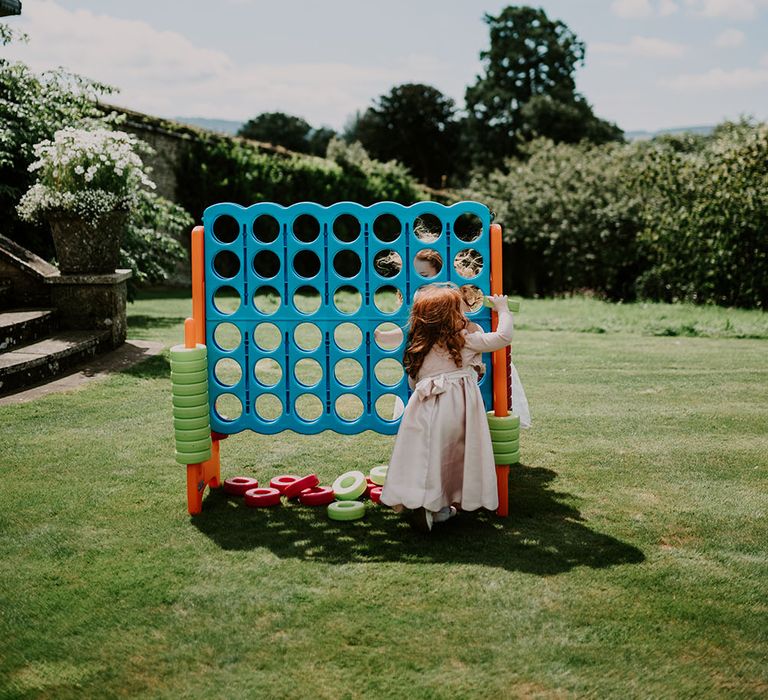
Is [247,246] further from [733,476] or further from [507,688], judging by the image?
[733,476]

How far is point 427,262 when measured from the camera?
4.52 metres

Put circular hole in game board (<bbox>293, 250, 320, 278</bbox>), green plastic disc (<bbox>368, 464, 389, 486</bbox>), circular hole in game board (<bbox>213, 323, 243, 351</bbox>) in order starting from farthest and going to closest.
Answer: circular hole in game board (<bbox>293, 250, 320, 278</bbox>), circular hole in game board (<bbox>213, 323, 243, 351</bbox>), green plastic disc (<bbox>368, 464, 389, 486</bbox>)

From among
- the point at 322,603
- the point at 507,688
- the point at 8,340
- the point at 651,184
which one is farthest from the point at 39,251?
the point at 651,184

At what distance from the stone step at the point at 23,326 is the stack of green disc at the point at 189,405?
4.03 meters

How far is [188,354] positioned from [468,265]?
1.59 meters

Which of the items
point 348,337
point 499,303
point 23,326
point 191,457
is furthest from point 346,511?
point 348,337

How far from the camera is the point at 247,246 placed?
4.46m

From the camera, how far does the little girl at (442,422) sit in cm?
403

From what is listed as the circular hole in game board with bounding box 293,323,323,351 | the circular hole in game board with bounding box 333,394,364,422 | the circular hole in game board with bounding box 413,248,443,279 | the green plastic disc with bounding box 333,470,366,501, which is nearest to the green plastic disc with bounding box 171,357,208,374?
the green plastic disc with bounding box 333,470,366,501

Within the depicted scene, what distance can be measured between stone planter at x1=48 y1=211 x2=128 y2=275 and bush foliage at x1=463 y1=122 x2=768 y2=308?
1161 centimetres

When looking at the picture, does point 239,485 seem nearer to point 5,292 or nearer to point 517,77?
point 5,292

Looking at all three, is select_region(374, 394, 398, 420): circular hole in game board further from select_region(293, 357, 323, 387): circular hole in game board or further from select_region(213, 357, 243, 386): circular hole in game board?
select_region(213, 357, 243, 386): circular hole in game board

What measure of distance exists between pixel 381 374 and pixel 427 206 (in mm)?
3847

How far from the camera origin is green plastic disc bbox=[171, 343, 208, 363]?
4.24m
